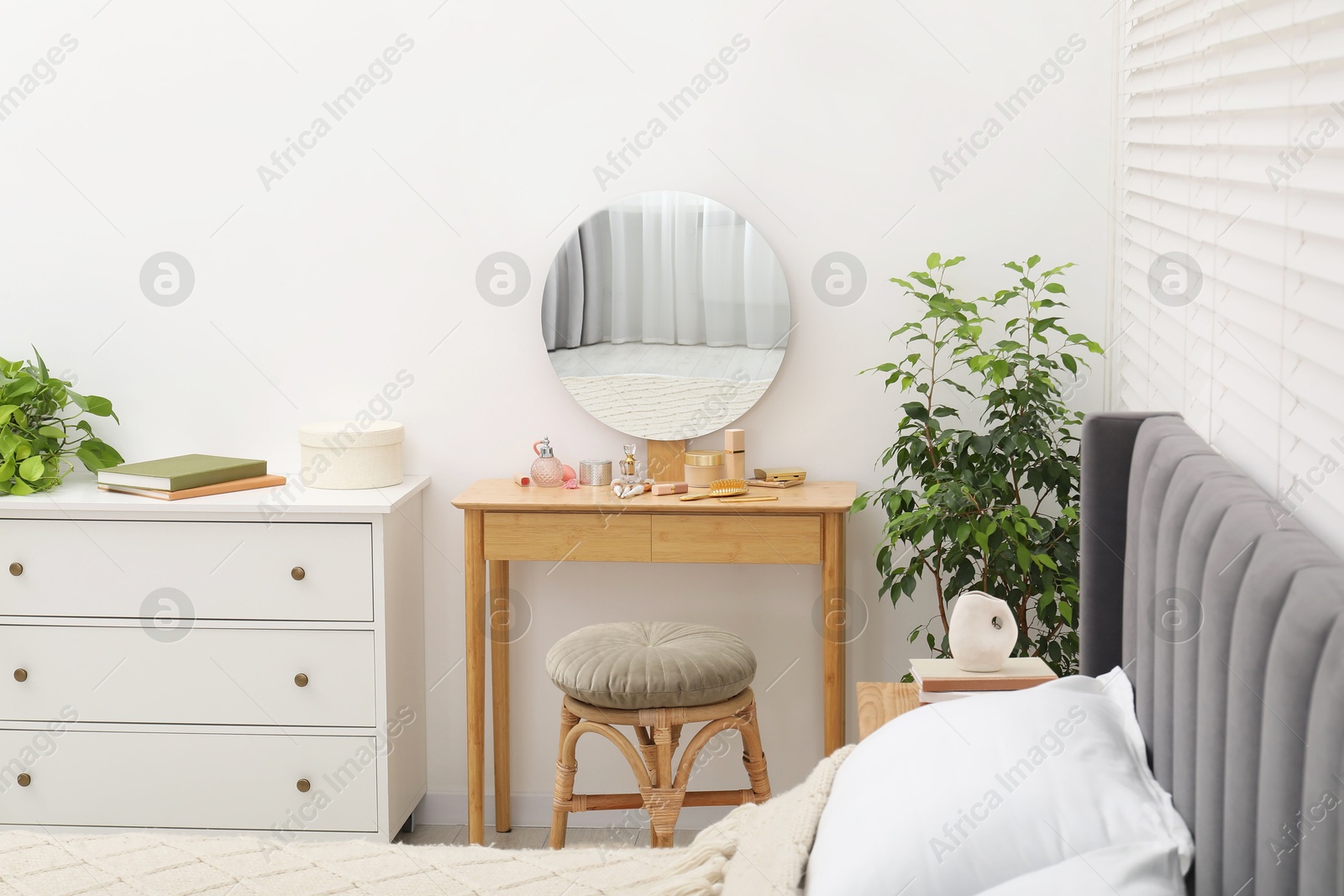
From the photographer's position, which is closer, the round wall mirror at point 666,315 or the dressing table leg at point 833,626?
the dressing table leg at point 833,626

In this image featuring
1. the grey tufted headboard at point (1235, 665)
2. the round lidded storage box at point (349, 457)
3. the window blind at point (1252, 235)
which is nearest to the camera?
the grey tufted headboard at point (1235, 665)

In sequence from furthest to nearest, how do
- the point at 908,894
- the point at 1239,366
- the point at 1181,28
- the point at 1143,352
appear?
1. the point at 1143,352
2. the point at 1181,28
3. the point at 1239,366
4. the point at 908,894

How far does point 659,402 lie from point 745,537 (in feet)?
1.65

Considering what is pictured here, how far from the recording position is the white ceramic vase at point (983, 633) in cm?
188

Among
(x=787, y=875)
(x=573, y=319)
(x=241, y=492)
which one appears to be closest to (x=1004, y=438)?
(x=573, y=319)

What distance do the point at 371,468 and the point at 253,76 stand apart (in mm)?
1097

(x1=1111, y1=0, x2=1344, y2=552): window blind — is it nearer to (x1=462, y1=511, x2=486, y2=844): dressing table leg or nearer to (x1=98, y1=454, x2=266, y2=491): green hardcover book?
(x1=462, y1=511, x2=486, y2=844): dressing table leg

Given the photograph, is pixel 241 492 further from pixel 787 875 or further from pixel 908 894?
pixel 908 894

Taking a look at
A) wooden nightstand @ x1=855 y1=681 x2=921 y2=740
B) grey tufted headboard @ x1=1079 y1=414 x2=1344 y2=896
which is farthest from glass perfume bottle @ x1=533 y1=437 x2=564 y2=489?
grey tufted headboard @ x1=1079 y1=414 x2=1344 y2=896

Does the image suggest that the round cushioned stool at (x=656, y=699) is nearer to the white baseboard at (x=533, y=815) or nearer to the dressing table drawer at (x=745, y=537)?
the dressing table drawer at (x=745, y=537)

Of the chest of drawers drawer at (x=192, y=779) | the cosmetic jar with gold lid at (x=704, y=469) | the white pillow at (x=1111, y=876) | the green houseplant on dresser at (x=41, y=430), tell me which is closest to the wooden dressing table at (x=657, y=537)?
the cosmetic jar with gold lid at (x=704, y=469)

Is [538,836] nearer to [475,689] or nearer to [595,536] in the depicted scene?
[475,689]

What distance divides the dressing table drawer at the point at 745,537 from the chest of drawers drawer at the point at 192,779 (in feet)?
3.00

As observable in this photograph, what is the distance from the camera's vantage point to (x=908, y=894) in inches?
46.3
